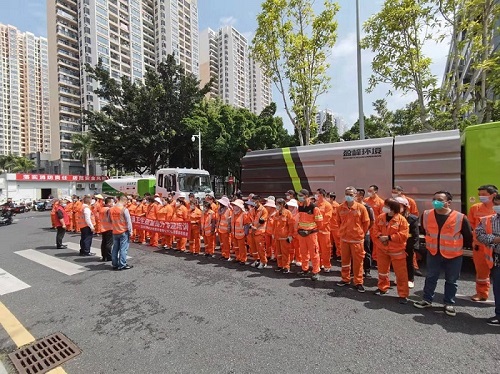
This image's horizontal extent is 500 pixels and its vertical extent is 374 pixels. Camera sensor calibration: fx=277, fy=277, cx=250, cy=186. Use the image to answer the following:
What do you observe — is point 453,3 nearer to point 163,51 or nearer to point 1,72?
point 163,51

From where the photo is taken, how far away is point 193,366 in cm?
290

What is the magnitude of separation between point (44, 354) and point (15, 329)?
→ 108cm

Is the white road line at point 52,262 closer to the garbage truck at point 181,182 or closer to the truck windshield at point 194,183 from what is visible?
the garbage truck at point 181,182

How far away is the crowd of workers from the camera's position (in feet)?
13.0

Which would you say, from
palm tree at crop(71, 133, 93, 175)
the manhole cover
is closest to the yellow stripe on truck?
the manhole cover

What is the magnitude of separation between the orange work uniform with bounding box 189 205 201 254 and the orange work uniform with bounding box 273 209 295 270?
2860mm

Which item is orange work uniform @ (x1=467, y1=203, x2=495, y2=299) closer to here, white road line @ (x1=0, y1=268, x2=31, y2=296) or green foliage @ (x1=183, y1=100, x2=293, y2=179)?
white road line @ (x1=0, y1=268, x2=31, y2=296)

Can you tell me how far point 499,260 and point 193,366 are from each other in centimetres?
403

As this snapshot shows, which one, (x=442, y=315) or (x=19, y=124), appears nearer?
(x=442, y=315)

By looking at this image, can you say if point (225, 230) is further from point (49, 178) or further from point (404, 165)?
point (49, 178)

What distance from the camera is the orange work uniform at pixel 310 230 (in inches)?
219

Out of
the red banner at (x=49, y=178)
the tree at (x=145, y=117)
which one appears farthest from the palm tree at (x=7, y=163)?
the tree at (x=145, y=117)

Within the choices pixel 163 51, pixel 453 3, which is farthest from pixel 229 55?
pixel 453 3

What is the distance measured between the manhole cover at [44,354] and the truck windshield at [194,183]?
12276 mm
